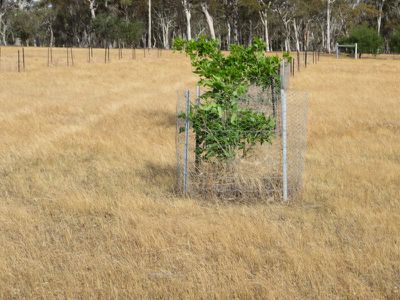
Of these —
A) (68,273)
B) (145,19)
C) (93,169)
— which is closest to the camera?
(68,273)

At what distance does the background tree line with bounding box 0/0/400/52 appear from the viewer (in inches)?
2502

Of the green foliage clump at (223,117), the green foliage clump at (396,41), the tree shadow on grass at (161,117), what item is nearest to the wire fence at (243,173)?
the green foliage clump at (223,117)

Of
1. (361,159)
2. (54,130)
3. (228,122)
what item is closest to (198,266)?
(228,122)

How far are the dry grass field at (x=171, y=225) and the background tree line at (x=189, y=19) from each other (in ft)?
160

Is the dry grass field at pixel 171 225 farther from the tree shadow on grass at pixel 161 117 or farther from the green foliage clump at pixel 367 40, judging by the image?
the green foliage clump at pixel 367 40

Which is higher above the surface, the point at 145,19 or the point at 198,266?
the point at 145,19

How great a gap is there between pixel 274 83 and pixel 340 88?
14.1 m

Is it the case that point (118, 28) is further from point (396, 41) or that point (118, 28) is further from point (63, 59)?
point (396, 41)

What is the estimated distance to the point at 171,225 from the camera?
21.7 ft

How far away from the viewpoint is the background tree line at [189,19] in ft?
209

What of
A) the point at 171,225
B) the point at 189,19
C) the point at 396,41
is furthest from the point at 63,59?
the point at 171,225

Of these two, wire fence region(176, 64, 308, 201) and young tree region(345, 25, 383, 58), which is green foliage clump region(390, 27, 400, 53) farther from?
wire fence region(176, 64, 308, 201)

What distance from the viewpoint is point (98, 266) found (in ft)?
18.0

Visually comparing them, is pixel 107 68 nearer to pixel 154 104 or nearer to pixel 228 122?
pixel 154 104
